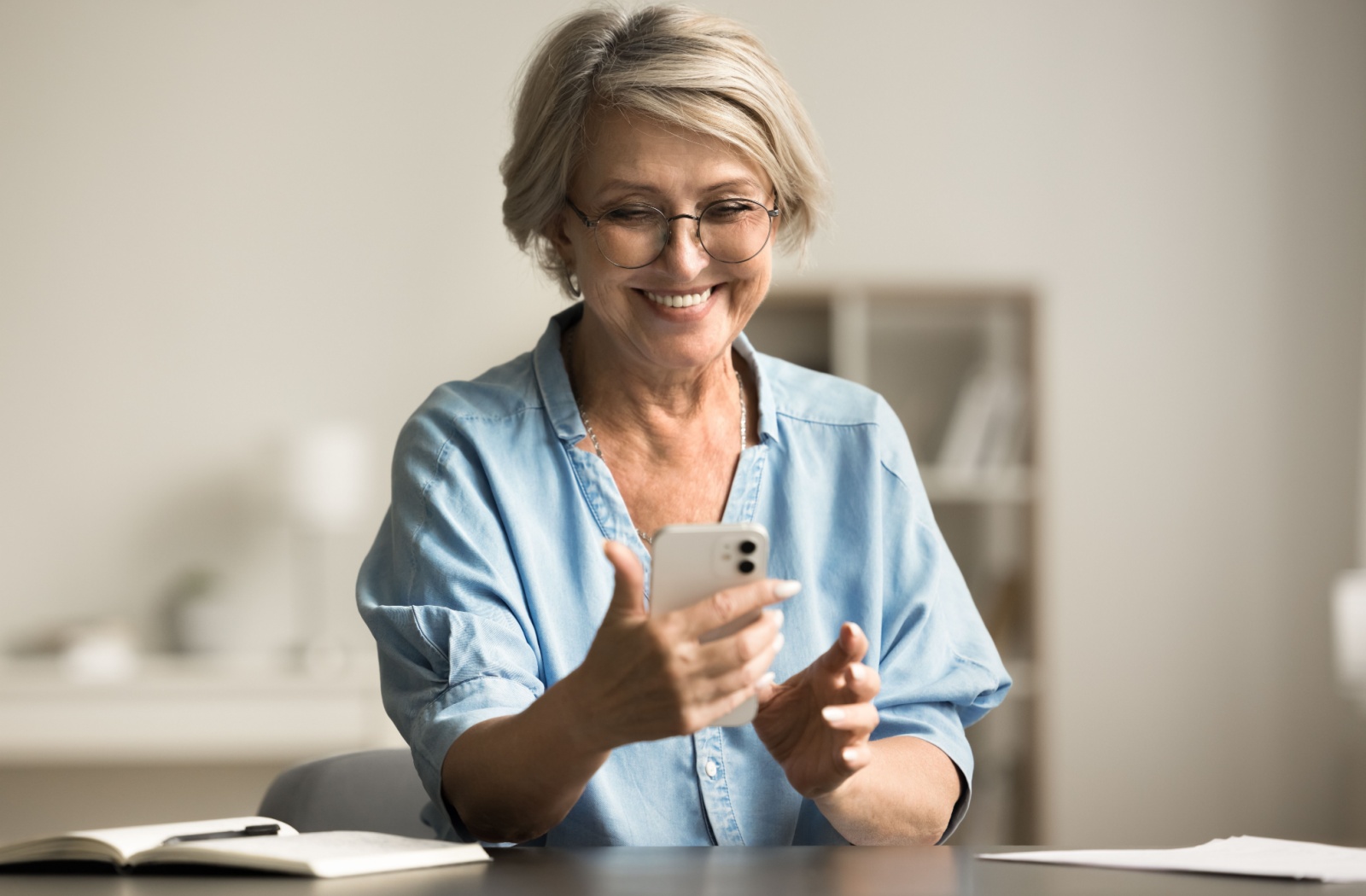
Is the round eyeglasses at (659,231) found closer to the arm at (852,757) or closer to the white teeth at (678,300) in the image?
the white teeth at (678,300)

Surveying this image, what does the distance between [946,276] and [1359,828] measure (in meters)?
1.93

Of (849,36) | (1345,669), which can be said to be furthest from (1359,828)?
(849,36)

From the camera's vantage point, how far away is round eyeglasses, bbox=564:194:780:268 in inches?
51.3

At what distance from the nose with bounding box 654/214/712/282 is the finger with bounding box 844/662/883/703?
468 mm

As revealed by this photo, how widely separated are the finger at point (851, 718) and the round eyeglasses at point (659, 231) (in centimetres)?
51

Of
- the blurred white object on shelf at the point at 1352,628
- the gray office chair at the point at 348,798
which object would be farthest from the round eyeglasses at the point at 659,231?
the blurred white object on shelf at the point at 1352,628

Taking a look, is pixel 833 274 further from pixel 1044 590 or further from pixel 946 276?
pixel 1044 590

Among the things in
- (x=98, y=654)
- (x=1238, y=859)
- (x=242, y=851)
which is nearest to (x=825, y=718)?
(x=1238, y=859)

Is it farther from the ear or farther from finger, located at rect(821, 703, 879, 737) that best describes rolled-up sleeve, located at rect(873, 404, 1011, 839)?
the ear

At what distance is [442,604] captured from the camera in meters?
1.21

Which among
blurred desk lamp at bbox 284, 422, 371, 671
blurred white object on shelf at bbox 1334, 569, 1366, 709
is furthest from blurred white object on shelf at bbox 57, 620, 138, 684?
blurred white object on shelf at bbox 1334, 569, 1366, 709

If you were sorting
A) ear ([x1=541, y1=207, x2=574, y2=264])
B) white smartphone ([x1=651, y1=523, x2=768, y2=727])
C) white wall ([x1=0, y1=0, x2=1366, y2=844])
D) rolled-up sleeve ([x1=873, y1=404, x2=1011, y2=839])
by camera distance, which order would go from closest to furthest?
white smartphone ([x1=651, y1=523, x2=768, y2=727]), rolled-up sleeve ([x1=873, y1=404, x2=1011, y2=839]), ear ([x1=541, y1=207, x2=574, y2=264]), white wall ([x1=0, y1=0, x2=1366, y2=844])

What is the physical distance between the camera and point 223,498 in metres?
3.66

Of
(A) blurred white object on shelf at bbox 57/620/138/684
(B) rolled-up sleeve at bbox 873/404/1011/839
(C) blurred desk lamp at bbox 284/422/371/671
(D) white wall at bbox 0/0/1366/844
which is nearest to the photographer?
(B) rolled-up sleeve at bbox 873/404/1011/839
